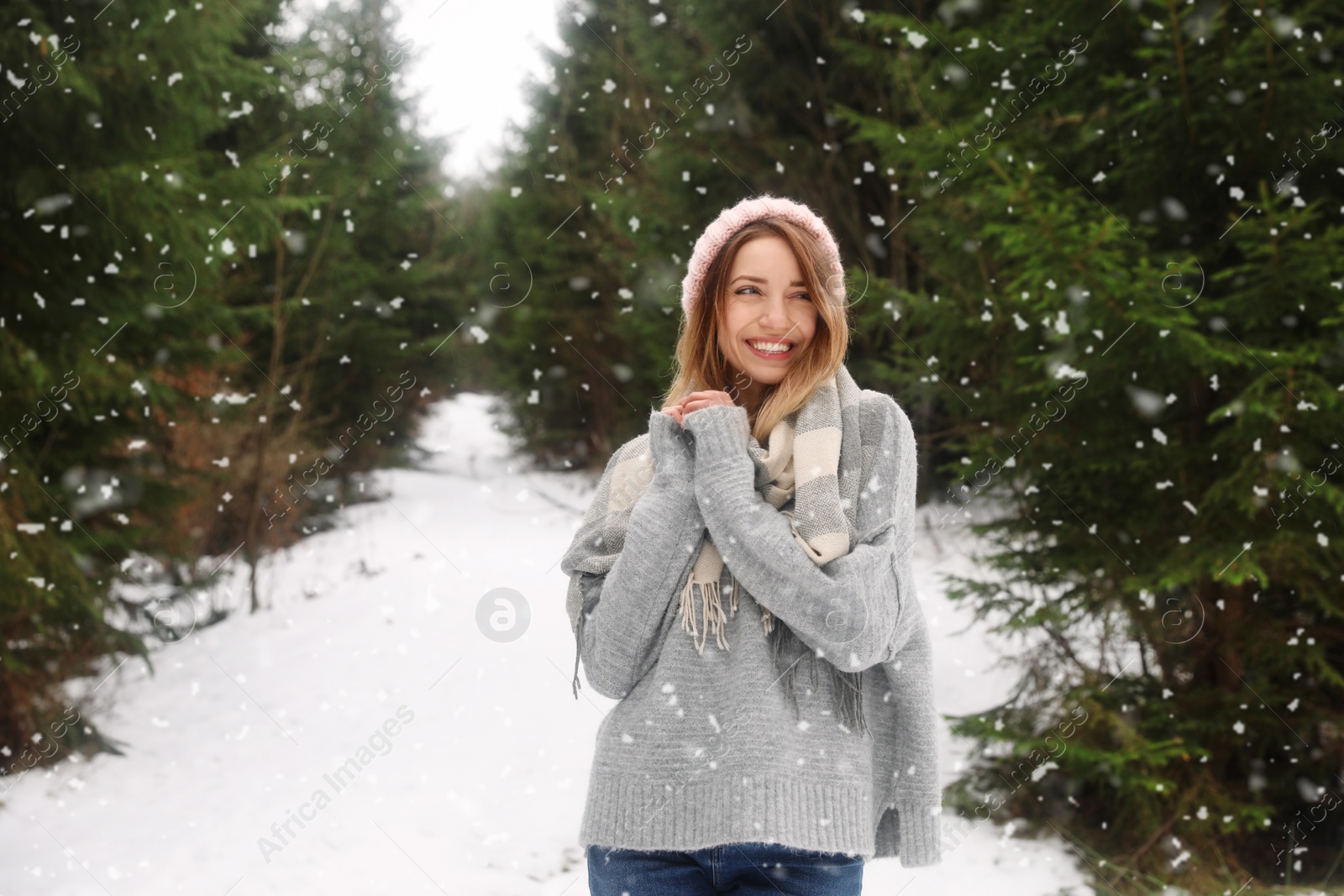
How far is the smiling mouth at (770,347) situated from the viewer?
1870 mm

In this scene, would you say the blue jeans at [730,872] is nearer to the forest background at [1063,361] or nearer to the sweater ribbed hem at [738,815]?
the sweater ribbed hem at [738,815]

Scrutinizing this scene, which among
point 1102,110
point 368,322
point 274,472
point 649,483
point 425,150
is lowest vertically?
point 649,483

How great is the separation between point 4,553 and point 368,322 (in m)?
8.82

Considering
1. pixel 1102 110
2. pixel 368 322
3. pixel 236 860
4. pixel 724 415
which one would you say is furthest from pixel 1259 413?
pixel 368 322

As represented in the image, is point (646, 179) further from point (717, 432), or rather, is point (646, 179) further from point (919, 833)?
point (919, 833)

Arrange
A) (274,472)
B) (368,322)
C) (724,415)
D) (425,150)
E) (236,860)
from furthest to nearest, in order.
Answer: (425,150)
(368,322)
(274,472)
(236,860)
(724,415)

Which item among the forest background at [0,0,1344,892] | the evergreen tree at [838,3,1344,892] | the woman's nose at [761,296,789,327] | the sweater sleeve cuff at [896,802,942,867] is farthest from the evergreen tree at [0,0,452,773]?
the sweater sleeve cuff at [896,802,942,867]

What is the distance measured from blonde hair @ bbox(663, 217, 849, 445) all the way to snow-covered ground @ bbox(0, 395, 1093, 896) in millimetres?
3162

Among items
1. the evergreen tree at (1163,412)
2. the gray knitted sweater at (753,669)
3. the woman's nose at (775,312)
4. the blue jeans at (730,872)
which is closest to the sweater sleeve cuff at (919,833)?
the gray knitted sweater at (753,669)

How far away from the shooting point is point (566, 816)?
201 inches

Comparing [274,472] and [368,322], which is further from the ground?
[368,322]

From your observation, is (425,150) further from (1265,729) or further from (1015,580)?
(1265,729)

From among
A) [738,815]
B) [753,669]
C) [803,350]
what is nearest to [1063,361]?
[803,350]

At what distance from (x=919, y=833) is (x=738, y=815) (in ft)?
1.27
